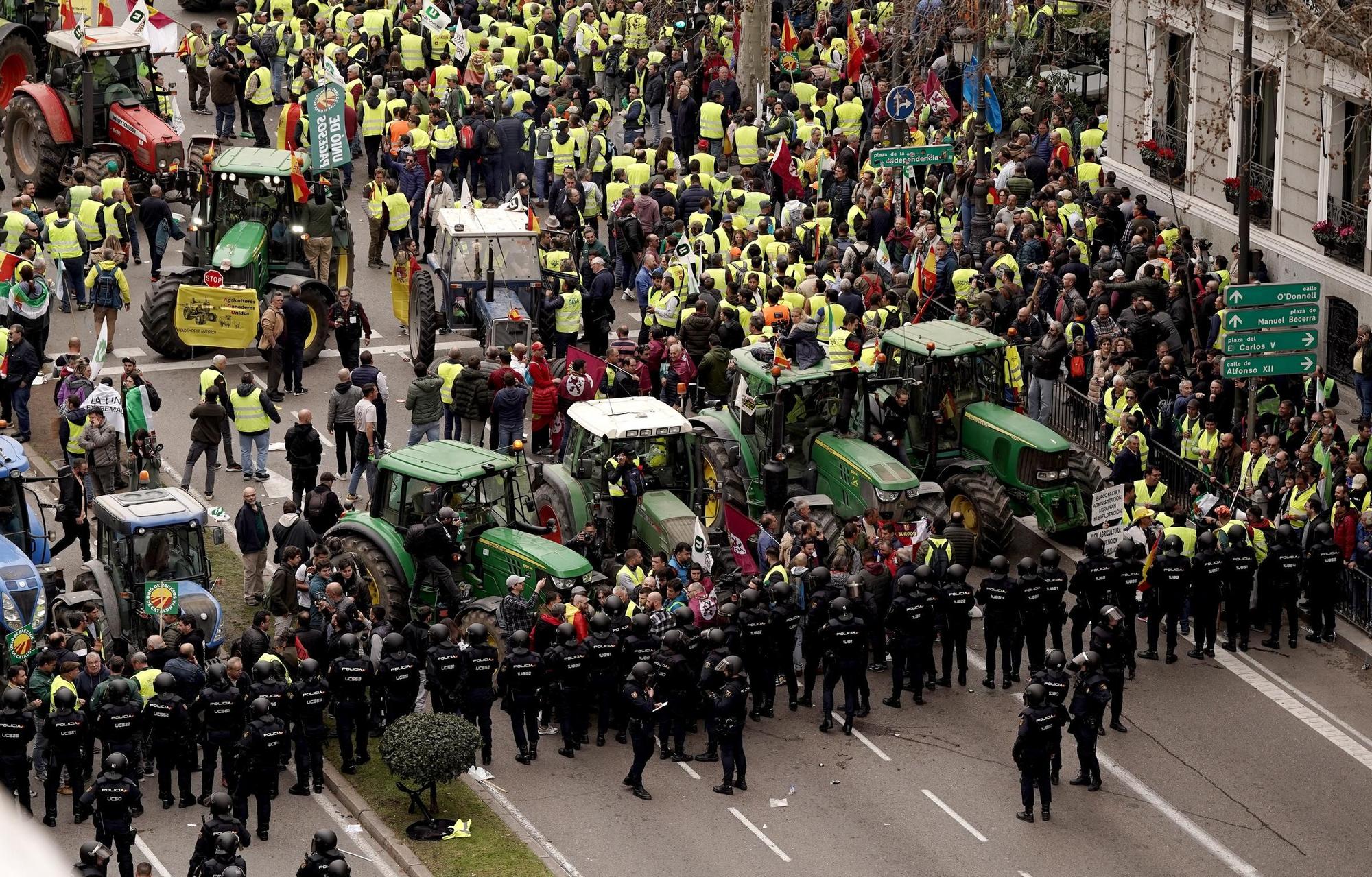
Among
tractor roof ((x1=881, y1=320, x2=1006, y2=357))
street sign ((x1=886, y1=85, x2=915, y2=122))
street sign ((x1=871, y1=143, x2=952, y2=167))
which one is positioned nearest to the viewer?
tractor roof ((x1=881, y1=320, x2=1006, y2=357))

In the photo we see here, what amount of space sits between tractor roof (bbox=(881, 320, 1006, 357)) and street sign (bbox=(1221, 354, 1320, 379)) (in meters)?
3.00

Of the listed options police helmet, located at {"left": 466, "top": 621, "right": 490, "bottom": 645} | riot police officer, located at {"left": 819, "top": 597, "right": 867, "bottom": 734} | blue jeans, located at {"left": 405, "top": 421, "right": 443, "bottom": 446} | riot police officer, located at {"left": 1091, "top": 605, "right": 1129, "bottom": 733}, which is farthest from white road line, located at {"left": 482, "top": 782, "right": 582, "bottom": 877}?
blue jeans, located at {"left": 405, "top": 421, "right": 443, "bottom": 446}

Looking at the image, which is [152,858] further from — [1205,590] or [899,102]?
[899,102]

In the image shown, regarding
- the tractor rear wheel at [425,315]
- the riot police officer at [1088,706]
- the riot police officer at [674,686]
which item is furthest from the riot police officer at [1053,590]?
the tractor rear wheel at [425,315]

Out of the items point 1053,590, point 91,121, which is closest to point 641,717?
point 1053,590

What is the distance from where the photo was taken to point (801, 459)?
2106 cm

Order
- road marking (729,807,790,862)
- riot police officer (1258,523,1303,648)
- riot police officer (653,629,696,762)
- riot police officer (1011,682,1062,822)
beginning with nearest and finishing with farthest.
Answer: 1. road marking (729,807,790,862)
2. riot police officer (1011,682,1062,822)
3. riot police officer (653,629,696,762)
4. riot police officer (1258,523,1303,648)

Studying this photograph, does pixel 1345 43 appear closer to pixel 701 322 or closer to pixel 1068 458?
pixel 1068 458

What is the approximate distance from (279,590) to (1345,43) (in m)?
14.5

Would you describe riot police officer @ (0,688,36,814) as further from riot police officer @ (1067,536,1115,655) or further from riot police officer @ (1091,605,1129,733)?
riot police officer @ (1067,536,1115,655)

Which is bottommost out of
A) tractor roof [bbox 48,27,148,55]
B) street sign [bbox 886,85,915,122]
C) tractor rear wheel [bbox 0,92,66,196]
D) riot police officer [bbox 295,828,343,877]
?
riot police officer [bbox 295,828,343,877]

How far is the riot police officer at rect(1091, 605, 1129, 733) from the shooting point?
1727 cm

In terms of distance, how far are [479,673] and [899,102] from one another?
14.9m

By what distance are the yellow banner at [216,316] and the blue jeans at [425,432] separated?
151 inches
